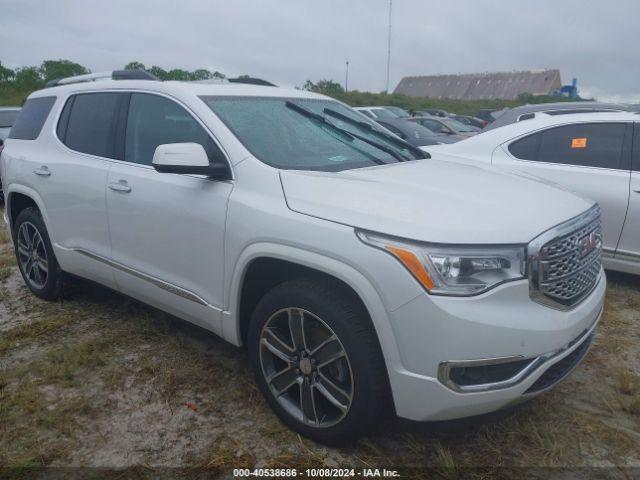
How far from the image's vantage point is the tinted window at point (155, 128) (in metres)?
3.14

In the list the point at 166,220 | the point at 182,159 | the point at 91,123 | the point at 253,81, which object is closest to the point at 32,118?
the point at 91,123

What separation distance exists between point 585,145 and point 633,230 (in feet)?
2.90

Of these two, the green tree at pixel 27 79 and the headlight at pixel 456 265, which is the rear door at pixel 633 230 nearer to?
the headlight at pixel 456 265

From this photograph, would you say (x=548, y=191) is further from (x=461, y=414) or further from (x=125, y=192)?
(x=125, y=192)

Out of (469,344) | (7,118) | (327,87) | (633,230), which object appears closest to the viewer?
(469,344)

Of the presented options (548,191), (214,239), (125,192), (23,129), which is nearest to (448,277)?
(548,191)

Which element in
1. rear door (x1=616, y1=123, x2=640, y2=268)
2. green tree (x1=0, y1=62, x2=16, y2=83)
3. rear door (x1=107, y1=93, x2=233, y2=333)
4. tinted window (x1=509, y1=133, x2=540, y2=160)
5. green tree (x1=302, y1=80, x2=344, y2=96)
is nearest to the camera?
rear door (x1=107, y1=93, x2=233, y2=333)

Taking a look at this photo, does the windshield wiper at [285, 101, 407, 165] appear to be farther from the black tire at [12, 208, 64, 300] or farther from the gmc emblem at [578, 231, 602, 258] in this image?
the black tire at [12, 208, 64, 300]

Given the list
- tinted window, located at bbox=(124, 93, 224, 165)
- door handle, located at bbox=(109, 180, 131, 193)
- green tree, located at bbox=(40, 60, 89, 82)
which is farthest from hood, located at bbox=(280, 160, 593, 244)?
green tree, located at bbox=(40, 60, 89, 82)

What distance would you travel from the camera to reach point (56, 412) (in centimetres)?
295

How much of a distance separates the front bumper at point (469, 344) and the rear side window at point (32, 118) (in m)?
3.52

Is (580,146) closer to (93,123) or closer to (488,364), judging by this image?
(488,364)

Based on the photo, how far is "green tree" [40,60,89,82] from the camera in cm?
2475

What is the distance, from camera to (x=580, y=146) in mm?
4914
